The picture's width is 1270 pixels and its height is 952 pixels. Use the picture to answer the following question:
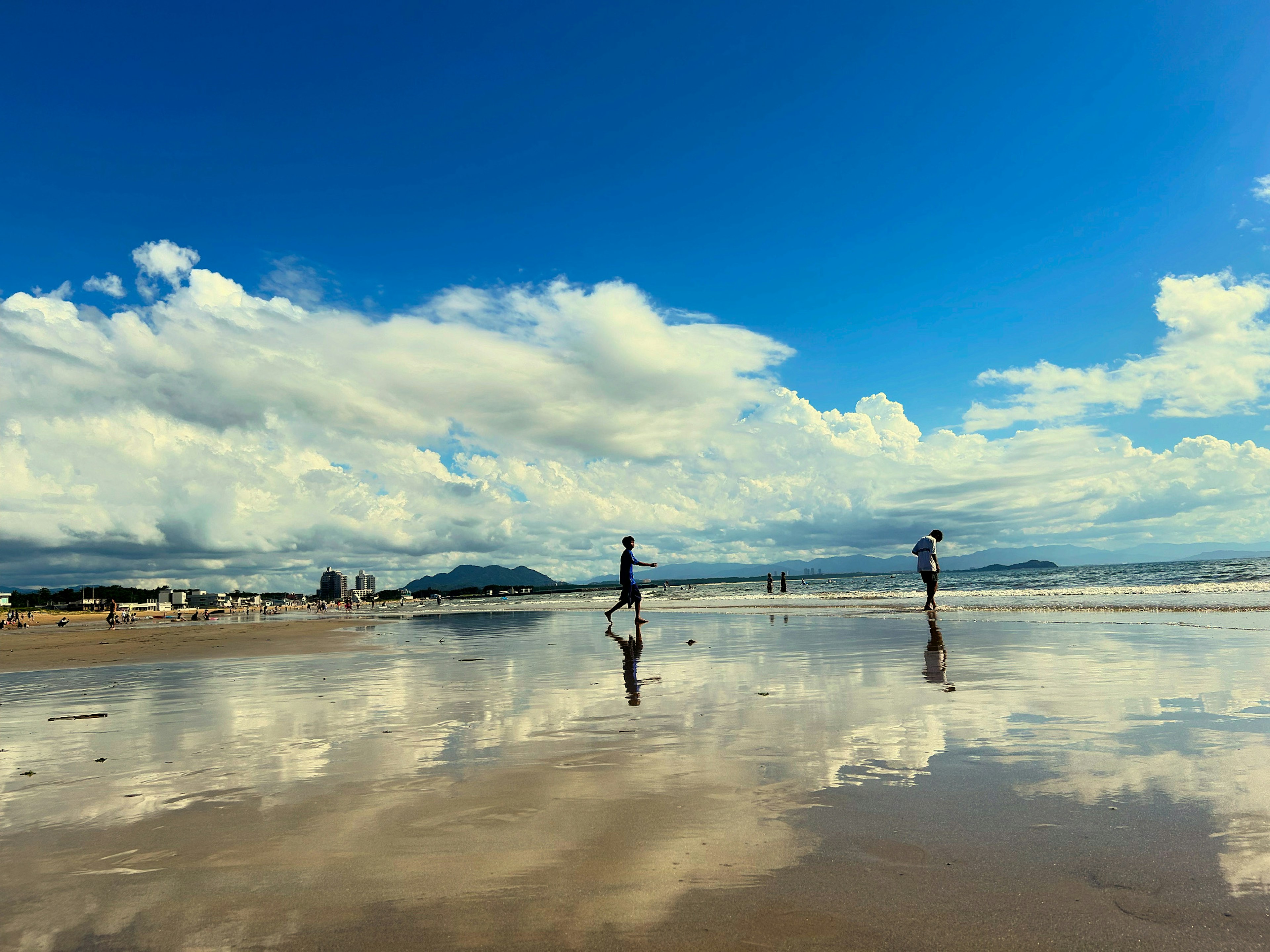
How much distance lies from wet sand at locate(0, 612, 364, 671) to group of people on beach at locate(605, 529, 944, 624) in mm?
7572

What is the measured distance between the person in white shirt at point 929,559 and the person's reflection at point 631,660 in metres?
9.76

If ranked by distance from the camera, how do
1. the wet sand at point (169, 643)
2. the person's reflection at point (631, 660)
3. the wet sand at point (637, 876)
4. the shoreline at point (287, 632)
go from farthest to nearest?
the shoreline at point (287, 632)
the wet sand at point (169, 643)
the person's reflection at point (631, 660)
the wet sand at point (637, 876)

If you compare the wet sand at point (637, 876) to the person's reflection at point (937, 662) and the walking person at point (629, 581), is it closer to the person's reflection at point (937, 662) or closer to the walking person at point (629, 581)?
the person's reflection at point (937, 662)

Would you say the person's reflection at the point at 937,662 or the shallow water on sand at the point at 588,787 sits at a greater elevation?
the shallow water on sand at the point at 588,787

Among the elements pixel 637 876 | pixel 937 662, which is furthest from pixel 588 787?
pixel 937 662

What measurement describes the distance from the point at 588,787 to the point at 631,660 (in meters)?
7.60

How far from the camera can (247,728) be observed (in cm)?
737

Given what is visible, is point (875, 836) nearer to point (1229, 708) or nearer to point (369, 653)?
point (1229, 708)

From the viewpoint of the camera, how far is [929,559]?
2402 centimetres

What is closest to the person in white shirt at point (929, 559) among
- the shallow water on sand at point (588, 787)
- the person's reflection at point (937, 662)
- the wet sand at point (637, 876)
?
the person's reflection at point (937, 662)

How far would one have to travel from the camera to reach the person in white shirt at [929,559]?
23203 millimetres

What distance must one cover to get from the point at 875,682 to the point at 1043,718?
242 centimetres

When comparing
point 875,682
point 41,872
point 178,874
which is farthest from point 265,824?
point 875,682

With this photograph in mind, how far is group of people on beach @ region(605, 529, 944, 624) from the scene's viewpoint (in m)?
21.4
